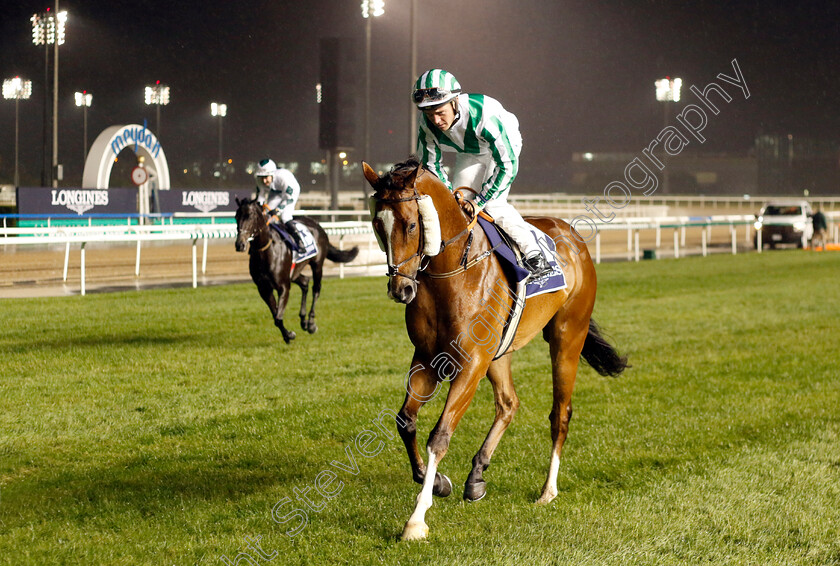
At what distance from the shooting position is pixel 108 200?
72.9 ft

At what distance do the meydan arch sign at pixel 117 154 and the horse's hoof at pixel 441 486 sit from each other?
2078 cm

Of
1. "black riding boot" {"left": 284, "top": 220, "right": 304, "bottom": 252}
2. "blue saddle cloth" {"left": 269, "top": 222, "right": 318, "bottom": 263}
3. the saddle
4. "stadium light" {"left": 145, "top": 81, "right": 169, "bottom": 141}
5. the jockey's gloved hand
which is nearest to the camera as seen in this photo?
the jockey's gloved hand

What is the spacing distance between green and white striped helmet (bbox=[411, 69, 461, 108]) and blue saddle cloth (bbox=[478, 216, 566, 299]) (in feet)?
1.96

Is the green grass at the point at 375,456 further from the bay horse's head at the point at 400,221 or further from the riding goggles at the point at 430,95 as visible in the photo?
the riding goggles at the point at 430,95

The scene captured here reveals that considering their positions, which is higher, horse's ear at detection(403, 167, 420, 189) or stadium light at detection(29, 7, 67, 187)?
stadium light at detection(29, 7, 67, 187)

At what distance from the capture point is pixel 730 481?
4.18 metres

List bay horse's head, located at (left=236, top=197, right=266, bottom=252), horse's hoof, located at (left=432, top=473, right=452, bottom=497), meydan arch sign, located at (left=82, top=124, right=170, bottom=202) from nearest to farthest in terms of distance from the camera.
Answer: horse's hoof, located at (left=432, top=473, right=452, bottom=497)
bay horse's head, located at (left=236, top=197, right=266, bottom=252)
meydan arch sign, located at (left=82, top=124, right=170, bottom=202)

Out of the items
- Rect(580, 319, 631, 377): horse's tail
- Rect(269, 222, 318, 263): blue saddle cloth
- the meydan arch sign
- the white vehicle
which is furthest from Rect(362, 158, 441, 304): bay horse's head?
the white vehicle

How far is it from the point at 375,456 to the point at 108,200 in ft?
64.1

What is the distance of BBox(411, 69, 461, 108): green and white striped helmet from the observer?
3.70 m

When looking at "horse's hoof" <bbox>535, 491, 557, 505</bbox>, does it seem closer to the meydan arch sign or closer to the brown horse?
the brown horse

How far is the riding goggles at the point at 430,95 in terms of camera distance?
370 centimetres

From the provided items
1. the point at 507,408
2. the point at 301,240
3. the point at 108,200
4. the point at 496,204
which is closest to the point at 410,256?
the point at 496,204

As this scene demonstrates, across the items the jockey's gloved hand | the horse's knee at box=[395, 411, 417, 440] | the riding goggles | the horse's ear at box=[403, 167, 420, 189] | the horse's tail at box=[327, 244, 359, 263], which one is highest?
the riding goggles
